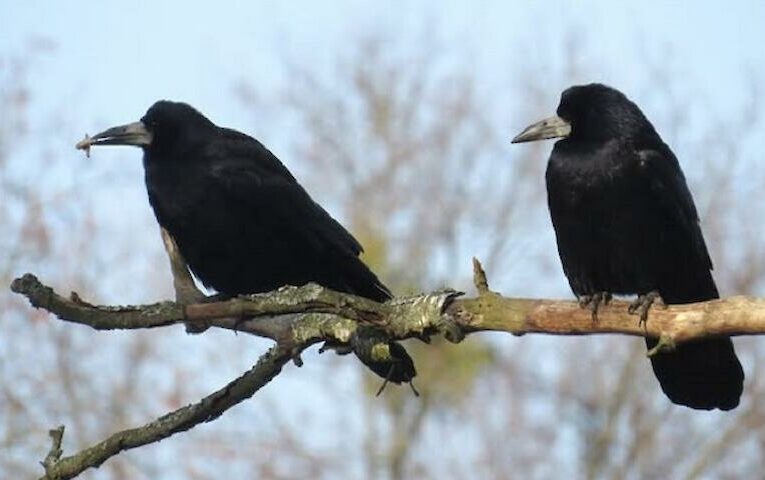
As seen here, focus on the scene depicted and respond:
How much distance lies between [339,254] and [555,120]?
4.02 ft

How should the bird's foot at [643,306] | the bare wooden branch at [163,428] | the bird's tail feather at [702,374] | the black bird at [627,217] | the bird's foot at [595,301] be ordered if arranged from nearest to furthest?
the bird's foot at [643,306]
the bird's foot at [595,301]
the bare wooden branch at [163,428]
the bird's tail feather at [702,374]
the black bird at [627,217]

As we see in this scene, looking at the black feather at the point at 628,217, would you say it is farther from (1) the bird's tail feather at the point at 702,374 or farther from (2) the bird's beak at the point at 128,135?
(2) the bird's beak at the point at 128,135

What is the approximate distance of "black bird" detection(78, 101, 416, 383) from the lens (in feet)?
27.9

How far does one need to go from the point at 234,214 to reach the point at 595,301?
2295 mm

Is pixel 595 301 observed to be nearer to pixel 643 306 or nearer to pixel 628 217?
pixel 643 306

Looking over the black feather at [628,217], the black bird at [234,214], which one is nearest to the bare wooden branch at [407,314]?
the black feather at [628,217]

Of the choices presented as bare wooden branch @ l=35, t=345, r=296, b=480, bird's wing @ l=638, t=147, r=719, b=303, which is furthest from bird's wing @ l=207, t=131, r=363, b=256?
bare wooden branch @ l=35, t=345, r=296, b=480

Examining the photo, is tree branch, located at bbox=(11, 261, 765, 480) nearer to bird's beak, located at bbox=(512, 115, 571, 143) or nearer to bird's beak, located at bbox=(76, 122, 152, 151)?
bird's beak, located at bbox=(512, 115, 571, 143)

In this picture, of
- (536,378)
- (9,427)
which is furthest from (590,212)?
(536,378)

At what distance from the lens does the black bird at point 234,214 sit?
852cm

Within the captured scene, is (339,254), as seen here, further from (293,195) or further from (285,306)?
(285,306)

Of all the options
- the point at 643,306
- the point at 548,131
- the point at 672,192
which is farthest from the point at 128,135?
the point at 643,306

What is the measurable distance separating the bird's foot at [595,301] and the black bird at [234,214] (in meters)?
1.27

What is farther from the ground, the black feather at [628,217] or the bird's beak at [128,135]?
the bird's beak at [128,135]
